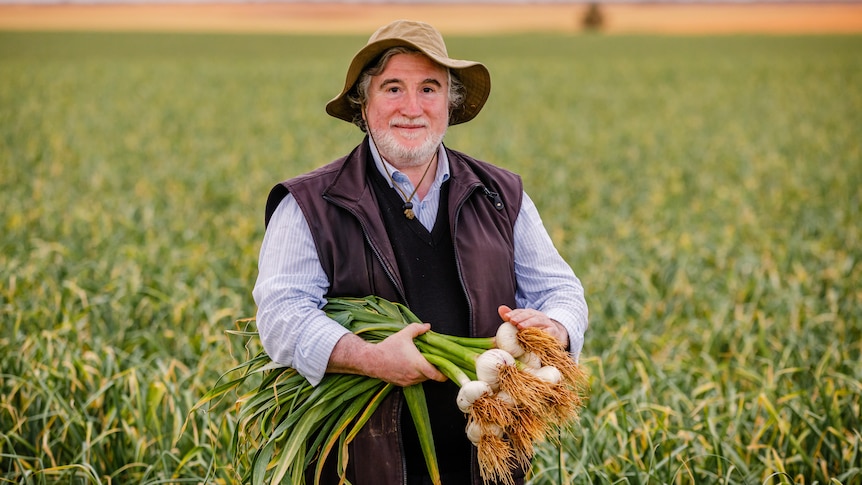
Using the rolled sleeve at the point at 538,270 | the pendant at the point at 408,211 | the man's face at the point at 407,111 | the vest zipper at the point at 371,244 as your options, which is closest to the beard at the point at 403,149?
the man's face at the point at 407,111

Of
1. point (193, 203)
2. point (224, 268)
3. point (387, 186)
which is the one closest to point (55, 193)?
point (193, 203)

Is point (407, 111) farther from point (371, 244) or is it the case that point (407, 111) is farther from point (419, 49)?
point (371, 244)

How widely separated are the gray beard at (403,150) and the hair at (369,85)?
161mm

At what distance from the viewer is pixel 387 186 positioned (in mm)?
2504

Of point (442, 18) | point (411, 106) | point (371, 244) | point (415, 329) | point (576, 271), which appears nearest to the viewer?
point (415, 329)

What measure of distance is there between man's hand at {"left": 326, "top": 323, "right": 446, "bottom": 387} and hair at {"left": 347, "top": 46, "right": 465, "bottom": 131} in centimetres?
75

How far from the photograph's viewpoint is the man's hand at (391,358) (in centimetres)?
222

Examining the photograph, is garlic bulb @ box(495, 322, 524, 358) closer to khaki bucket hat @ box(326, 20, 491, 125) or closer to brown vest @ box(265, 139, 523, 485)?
brown vest @ box(265, 139, 523, 485)

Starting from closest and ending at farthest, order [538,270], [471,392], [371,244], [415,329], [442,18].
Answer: [471,392]
[415,329]
[371,244]
[538,270]
[442,18]

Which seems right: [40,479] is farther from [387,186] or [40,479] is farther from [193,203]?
[193,203]

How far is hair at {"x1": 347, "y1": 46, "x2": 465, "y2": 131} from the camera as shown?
2467mm

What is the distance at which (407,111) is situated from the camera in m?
2.48

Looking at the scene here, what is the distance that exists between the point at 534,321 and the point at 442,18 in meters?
69.6

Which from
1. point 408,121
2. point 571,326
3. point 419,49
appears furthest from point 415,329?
point 419,49
